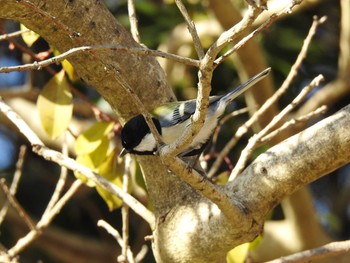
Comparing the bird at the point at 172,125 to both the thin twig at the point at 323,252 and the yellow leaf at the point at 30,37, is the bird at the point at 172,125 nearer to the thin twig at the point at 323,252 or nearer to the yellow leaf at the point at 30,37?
the yellow leaf at the point at 30,37

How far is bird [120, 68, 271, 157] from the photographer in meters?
1.94

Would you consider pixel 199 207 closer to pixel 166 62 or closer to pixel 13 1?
pixel 13 1

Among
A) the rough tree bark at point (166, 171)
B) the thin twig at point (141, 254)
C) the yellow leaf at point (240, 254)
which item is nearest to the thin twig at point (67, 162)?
the rough tree bark at point (166, 171)

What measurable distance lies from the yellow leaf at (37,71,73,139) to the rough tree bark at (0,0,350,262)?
323mm

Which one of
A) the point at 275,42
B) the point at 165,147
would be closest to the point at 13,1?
the point at 165,147

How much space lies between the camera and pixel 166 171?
5.70ft

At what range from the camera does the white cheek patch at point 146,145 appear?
195 cm

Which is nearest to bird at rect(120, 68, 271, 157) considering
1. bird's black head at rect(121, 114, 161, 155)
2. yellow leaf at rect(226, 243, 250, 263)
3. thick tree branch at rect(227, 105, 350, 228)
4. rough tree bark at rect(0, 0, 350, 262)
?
bird's black head at rect(121, 114, 161, 155)

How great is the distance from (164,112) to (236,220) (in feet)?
2.03

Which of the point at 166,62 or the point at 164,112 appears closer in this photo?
the point at 164,112

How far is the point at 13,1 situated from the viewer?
148 centimetres

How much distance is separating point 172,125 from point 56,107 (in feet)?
1.14

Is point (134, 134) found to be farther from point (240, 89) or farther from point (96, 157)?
point (240, 89)

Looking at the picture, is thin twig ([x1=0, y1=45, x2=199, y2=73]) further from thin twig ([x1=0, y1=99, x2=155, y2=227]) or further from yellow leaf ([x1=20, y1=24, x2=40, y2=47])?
yellow leaf ([x1=20, y1=24, x2=40, y2=47])
